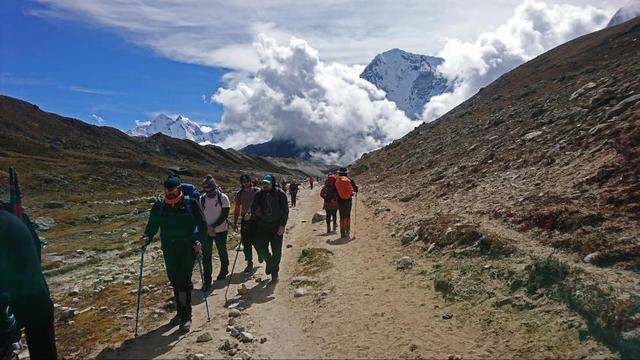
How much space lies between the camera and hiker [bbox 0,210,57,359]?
16.6ft

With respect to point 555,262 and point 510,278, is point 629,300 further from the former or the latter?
point 510,278

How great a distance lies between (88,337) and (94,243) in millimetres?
21815

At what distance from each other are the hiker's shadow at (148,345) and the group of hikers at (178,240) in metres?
0.29

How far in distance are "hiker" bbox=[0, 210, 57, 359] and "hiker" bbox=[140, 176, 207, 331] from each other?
4.42 metres

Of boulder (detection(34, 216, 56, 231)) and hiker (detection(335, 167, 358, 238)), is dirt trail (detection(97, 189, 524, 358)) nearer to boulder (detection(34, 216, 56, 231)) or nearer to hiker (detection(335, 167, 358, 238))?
hiker (detection(335, 167, 358, 238))

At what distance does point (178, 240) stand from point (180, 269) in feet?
2.02

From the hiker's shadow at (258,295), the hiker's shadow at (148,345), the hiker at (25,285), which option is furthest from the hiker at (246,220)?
the hiker at (25,285)

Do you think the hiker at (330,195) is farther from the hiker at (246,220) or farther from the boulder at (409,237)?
the hiker at (246,220)

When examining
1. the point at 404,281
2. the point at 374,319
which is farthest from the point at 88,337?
the point at 404,281

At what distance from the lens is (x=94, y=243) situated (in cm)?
2984

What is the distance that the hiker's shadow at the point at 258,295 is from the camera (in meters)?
12.1

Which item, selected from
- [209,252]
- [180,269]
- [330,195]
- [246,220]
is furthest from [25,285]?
[330,195]

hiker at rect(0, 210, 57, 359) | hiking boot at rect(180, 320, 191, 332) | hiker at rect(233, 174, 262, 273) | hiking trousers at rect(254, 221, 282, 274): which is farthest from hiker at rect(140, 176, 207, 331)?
hiker at rect(233, 174, 262, 273)

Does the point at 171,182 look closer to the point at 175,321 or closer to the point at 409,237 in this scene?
the point at 175,321
